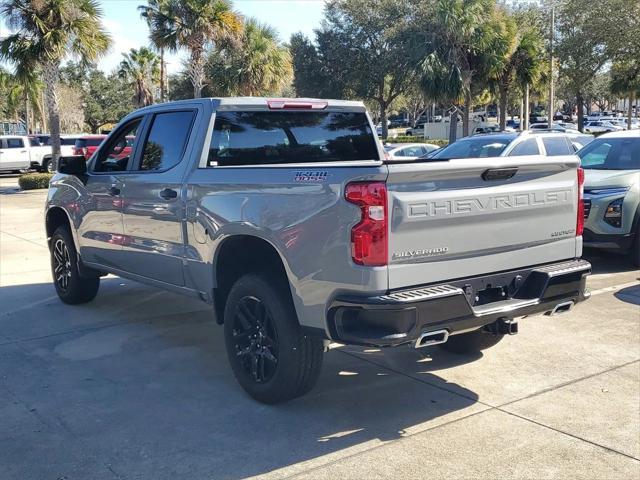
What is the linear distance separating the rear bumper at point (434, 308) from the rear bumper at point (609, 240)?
4754mm

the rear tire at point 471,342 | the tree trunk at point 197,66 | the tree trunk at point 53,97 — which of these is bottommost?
the rear tire at point 471,342

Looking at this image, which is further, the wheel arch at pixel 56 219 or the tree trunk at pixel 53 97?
the tree trunk at pixel 53 97

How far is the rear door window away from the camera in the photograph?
17.5ft

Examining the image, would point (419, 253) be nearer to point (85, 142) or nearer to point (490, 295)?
point (490, 295)

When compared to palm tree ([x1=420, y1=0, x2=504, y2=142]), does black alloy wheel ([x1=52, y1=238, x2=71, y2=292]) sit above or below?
below

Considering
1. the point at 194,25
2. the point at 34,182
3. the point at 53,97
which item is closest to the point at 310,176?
the point at 34,182

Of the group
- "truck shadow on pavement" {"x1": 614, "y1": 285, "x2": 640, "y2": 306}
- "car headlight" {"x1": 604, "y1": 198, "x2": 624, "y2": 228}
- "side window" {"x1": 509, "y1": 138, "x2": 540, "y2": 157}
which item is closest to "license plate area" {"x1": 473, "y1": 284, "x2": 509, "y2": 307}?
"truck shadow on pavement" {"x1": 614, "y1": 285, "x2": 640, "y2": 306}

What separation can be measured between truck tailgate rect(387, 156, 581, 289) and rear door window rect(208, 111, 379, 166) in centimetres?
177

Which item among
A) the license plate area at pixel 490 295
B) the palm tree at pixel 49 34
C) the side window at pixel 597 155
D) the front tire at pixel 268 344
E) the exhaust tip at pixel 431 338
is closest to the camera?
the exhaust tip at pixel 431 338

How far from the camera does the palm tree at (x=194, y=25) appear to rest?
2497cm

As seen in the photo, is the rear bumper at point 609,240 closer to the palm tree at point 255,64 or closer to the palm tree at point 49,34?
the palm tree at point 49,34

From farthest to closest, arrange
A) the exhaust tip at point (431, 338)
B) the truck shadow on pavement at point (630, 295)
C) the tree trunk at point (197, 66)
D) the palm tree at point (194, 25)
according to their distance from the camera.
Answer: the tree trunk at point (197, 66) → the palm tree at point (194, 25) → the truck shadow on pavement at point (630, 295) → the exhaust tip at point (431, 338)

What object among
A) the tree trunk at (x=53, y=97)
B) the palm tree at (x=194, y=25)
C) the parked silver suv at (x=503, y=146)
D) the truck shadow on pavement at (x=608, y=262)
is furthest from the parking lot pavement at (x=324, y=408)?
the palm tree at (x=194, y=25)

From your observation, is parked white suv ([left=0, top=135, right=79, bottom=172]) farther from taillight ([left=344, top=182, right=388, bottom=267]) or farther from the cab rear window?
taillight ([left=344, top=182, right=388, bottom=267])
